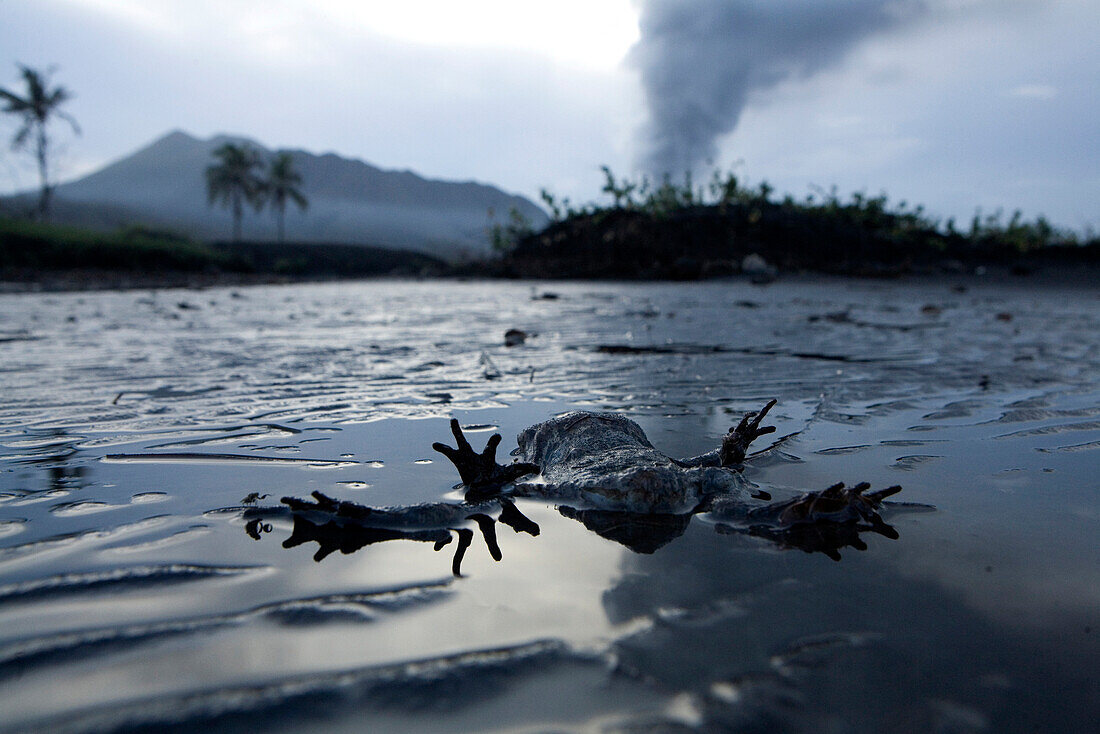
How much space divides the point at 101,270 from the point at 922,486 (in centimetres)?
2637

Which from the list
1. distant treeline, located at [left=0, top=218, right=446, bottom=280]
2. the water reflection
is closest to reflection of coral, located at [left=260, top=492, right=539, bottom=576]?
the water reflection

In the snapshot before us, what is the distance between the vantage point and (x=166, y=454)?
251cm

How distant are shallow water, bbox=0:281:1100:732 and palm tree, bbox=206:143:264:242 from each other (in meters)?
60.5

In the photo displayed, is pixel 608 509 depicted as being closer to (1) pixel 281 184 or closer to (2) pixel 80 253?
(2) pixel 80 253

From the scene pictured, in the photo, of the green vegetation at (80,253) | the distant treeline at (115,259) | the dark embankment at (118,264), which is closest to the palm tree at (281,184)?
the distant treeline at (115,259)

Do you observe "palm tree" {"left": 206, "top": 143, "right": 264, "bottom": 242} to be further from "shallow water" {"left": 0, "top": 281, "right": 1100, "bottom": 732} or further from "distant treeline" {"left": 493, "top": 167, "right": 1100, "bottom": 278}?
"shallow water" {"left": 0, "top": 281, "right": 1100, "bottom": 732}

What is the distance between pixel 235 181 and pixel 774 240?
176 feet

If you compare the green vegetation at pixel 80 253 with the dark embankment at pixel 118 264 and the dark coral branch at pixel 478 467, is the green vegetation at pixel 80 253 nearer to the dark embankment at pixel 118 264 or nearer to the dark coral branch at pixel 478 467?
the dark embankment at pixel 118 264

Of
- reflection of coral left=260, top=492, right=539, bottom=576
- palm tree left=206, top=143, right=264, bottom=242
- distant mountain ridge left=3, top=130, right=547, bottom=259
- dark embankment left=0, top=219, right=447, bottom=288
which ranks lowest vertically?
reflection of coral left=260, top=492, right=539, bottom=576

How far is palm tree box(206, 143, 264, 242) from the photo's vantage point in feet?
188

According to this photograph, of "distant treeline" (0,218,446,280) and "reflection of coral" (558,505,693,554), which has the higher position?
"distant treeline" (0,218,446,280)

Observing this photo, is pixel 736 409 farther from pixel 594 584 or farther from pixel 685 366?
pixel 594 584

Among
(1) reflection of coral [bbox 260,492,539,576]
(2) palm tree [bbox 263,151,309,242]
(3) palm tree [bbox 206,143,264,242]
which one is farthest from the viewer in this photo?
(2) palm tree [bbox 263,151,309,242]

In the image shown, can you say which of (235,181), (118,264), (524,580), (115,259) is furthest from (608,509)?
(235,181)
